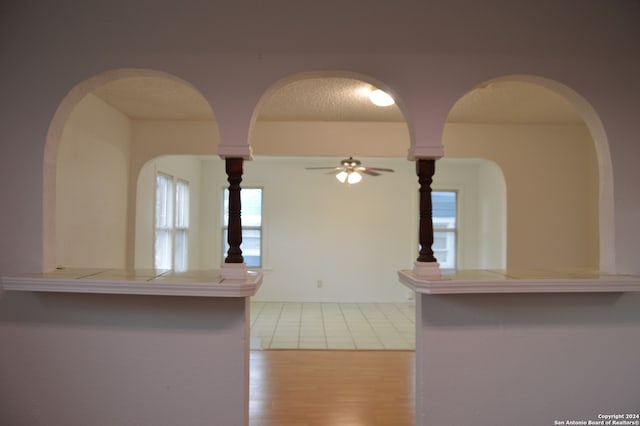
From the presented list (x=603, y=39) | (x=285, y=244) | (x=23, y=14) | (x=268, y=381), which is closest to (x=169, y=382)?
(x=268, y=381)

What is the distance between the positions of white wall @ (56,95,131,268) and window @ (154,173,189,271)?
1.16 m

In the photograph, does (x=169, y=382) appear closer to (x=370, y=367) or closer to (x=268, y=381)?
(x=268, y=381)

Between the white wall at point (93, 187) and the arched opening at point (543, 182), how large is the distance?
10.7ft

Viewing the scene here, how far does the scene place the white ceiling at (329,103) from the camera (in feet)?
10.2

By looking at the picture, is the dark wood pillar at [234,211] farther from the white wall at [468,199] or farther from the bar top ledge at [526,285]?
the white wall at [468,199]

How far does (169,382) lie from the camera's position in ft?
7.27

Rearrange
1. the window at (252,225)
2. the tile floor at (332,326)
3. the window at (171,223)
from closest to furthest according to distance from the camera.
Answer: the tile floor at (332,326)
the window at (171,223)
the window at (252,225)

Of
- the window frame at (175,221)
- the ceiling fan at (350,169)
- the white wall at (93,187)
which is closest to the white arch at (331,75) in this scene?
the white wall at (93,187)

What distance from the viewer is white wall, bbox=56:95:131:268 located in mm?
3066

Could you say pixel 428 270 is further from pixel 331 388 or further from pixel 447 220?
pixel 447 220

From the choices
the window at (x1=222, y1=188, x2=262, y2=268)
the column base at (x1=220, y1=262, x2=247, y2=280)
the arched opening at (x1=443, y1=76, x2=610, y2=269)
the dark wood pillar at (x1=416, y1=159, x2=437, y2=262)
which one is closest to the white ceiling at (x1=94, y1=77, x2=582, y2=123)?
the arched opening at (x1=443, y1=76, x2=610, y2=269)

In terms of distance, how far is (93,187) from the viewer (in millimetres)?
3436

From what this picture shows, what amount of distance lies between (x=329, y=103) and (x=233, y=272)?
1915 mm

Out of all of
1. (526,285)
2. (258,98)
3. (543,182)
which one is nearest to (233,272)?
(258,98)
